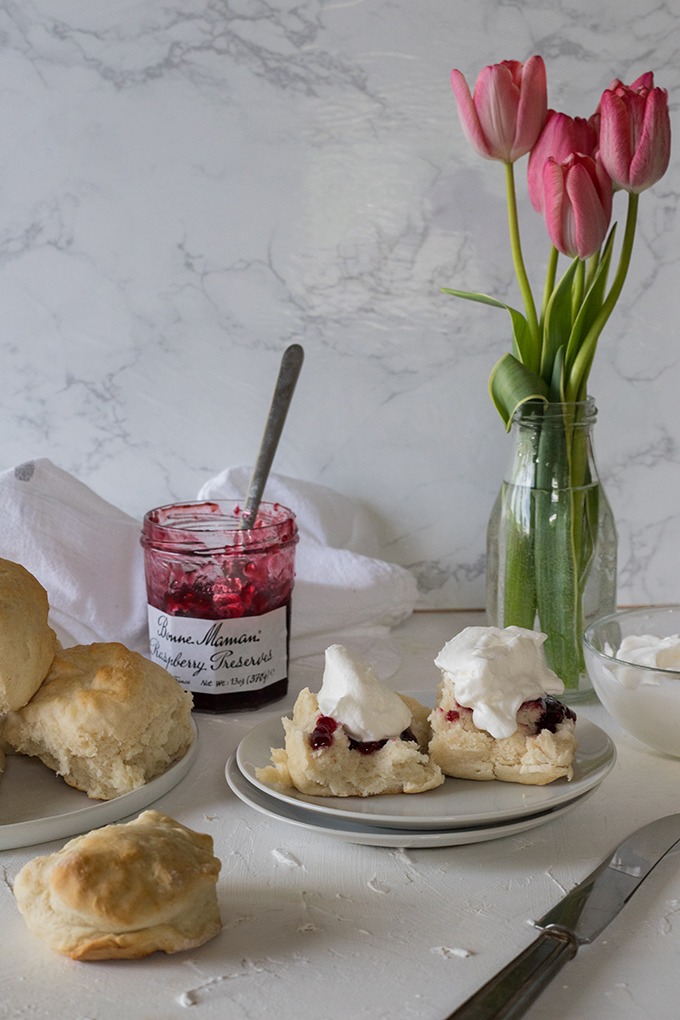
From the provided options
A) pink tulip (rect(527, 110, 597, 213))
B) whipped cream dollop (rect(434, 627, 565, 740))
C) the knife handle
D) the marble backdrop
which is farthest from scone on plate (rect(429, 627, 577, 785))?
the marble backdrop

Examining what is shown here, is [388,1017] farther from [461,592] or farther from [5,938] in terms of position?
[461,592]

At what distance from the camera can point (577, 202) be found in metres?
0.90

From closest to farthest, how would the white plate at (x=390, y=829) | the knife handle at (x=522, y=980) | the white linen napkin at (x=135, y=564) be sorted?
the knife handle at (x=522, y=980), the white plate at (x=390, y=829), the white linen napkin at (x=135, y=564)

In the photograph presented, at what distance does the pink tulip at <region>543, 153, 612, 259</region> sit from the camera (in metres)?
0.90

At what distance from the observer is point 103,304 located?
1238 mm

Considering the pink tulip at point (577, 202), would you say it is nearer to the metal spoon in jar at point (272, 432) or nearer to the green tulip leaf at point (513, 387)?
the green tulip leaf at point (513, 387)

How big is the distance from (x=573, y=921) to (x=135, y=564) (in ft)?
2.13

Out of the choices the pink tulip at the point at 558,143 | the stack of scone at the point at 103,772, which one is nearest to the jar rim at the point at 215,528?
the stack of scone at the point at 103,772

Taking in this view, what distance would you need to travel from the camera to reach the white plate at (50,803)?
2.50 ft

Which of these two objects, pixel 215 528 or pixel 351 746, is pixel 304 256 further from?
pixel 351 746

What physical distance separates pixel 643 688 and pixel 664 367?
51 cm

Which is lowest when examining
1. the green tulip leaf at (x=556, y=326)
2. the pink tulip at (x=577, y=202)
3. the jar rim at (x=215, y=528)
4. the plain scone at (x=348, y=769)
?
the plain scone at (x=348, y=769)

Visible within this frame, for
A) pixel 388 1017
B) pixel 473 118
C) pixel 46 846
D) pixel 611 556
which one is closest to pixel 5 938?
pixel 46 846

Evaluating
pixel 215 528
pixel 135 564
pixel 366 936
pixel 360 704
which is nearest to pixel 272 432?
pixel 215 528
